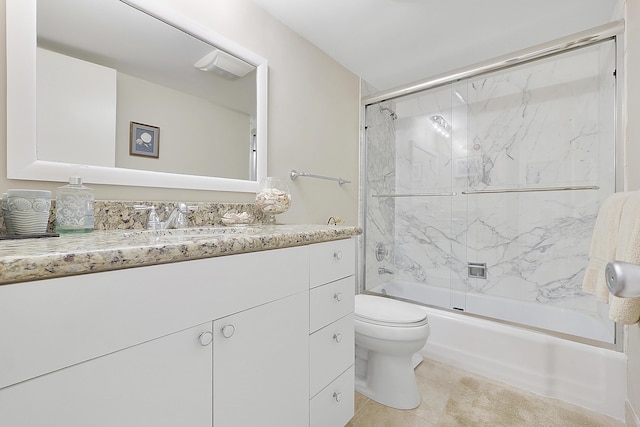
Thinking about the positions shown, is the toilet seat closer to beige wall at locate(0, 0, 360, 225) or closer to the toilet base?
the toilet base

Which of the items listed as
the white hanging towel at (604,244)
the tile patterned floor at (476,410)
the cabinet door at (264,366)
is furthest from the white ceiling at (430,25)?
the tile patterned floor at (476,410)

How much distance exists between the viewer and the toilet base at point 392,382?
4.97 ft

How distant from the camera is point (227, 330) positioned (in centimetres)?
76

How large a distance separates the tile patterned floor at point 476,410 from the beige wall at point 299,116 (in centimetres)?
115

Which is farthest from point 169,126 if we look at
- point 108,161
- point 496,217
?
point 496,217

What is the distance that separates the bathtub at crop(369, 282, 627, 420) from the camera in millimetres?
1462

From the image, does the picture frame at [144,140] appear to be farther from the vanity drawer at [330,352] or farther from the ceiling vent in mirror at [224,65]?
the vanity drawer at [330,352]

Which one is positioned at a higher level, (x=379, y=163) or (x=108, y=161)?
(x=379, y=163)

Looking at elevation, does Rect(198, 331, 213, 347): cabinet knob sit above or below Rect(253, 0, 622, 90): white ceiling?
below

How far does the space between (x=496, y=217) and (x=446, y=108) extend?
1.03 metres

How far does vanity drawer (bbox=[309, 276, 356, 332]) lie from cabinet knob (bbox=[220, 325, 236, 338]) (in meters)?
0.35

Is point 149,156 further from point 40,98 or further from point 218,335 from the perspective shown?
point 218,335

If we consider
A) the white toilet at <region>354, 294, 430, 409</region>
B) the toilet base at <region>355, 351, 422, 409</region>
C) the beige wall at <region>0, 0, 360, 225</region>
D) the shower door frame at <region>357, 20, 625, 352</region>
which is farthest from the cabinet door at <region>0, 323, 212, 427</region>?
the shower door frame at <region>357, 20, 625, 352</region>

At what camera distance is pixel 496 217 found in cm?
246
